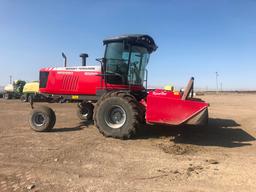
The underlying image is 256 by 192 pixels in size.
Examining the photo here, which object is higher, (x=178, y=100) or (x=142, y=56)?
(x=142, y=56)

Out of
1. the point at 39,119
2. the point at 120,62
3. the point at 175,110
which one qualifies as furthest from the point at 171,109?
the point at 39,119

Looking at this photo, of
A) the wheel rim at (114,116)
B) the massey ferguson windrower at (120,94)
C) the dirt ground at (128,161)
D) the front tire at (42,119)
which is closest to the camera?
the dirt ground at (128,161)

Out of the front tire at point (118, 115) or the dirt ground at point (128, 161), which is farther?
the front tire at point (118, 115)

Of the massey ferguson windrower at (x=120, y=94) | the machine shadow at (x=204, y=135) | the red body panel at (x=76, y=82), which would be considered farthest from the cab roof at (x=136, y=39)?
the machine shadow at (x=204, y=135)

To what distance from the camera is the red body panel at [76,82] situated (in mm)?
10734

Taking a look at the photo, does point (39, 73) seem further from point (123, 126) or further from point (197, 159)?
point (197, 159)

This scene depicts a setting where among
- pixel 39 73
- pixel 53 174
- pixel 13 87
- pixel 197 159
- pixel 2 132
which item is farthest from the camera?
pixel 13 87

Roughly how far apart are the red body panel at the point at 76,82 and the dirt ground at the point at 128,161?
1.44m

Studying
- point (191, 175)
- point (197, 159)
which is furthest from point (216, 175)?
point (197, 159)

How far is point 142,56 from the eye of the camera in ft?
35.7

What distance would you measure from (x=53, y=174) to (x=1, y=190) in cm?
100

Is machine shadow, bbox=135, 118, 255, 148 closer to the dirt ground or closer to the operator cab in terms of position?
the dirt ground

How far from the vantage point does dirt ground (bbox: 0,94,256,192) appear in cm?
531

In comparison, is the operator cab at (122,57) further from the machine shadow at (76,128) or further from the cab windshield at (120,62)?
the machine shadow at (76,128)
